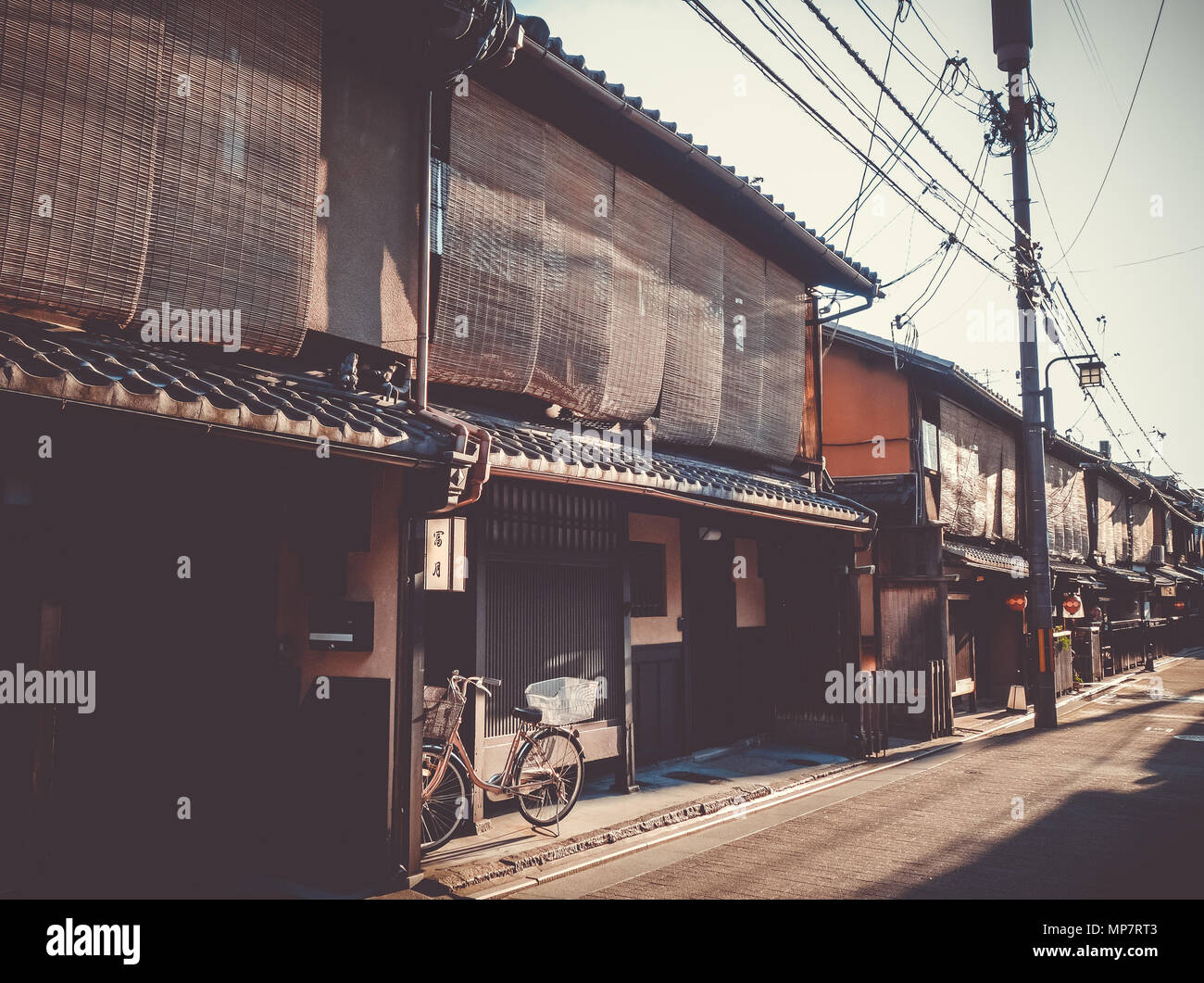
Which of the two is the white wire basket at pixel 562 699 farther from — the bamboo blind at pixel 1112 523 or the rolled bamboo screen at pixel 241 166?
the bamboo blind at pixel 1112 523

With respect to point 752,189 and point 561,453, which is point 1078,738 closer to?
point 752,189

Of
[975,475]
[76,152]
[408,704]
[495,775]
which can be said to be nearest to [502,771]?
[495,775]

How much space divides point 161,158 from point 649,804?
9.10 metres

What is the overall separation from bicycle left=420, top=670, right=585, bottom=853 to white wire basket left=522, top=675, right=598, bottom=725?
0.12m

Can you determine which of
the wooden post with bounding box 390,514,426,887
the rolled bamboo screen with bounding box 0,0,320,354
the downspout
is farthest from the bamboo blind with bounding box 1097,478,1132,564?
the rolled bamboo screen with bounding box 0,0,320,354

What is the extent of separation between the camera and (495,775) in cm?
1011

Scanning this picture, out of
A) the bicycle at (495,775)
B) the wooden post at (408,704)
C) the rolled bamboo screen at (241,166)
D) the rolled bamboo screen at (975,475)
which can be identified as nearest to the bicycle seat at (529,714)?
the bicycle at (495,775)

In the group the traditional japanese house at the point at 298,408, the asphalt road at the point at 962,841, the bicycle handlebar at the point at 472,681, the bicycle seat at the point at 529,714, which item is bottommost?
the asphalt road at the point at 962,841

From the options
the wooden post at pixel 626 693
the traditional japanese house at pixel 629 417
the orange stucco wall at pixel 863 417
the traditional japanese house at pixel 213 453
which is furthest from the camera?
the orange stucco wall at pixel 863 417

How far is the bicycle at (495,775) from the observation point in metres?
8.80

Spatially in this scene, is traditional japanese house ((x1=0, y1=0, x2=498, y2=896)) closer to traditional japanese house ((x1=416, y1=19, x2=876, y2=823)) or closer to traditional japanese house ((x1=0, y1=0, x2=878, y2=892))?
traditional japanese house ((x1=0, y1=0, x2=878, y2=892))

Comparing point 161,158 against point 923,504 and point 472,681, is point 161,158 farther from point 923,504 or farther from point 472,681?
point 923,504

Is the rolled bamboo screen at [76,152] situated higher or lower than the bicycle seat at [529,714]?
higher
